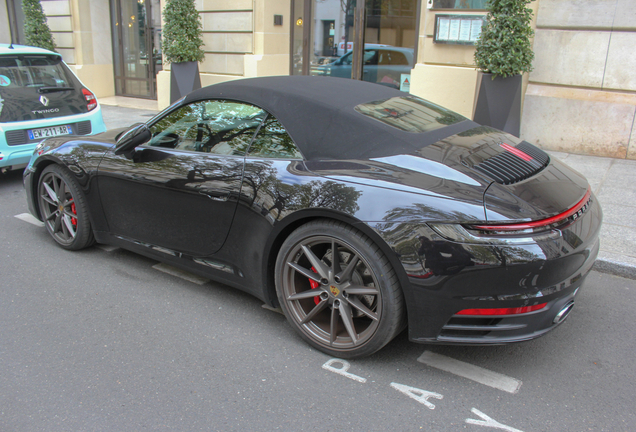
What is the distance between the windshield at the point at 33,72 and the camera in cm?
649

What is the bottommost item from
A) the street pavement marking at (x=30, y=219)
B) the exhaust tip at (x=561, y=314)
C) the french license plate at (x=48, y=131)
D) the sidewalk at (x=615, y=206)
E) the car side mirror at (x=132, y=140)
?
the street pavement marking at (x=30, y=219)

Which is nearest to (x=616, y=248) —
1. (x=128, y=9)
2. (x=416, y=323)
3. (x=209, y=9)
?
(x=416, y=323)

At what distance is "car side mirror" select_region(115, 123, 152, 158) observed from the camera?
364 centimetres

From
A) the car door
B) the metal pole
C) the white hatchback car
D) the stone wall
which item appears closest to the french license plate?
the white hatchback car

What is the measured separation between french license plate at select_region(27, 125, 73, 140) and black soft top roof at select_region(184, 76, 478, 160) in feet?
12.8

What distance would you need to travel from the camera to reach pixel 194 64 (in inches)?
421

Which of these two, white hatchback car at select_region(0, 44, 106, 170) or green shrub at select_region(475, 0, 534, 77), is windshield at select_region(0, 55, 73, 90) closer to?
white hatchback car at select_region(0, 44, 106, 170)

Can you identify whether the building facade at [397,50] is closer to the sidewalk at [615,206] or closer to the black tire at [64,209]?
the sidewalk at [615,206]

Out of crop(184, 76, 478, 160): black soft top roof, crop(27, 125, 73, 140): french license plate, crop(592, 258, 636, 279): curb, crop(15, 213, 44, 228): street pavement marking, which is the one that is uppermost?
crop(184, 76, 478, 160): black soft top roof

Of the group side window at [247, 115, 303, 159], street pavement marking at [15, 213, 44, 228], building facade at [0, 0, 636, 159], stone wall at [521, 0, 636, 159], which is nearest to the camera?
side window at [247, 115, 303, 159]

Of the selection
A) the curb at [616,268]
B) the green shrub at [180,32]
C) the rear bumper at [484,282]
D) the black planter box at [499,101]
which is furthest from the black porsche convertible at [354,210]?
the green shrub at [180,32]

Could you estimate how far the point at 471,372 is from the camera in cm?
289

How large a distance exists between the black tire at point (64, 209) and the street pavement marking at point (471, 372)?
9.37 ft

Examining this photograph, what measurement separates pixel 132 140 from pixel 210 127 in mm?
555
